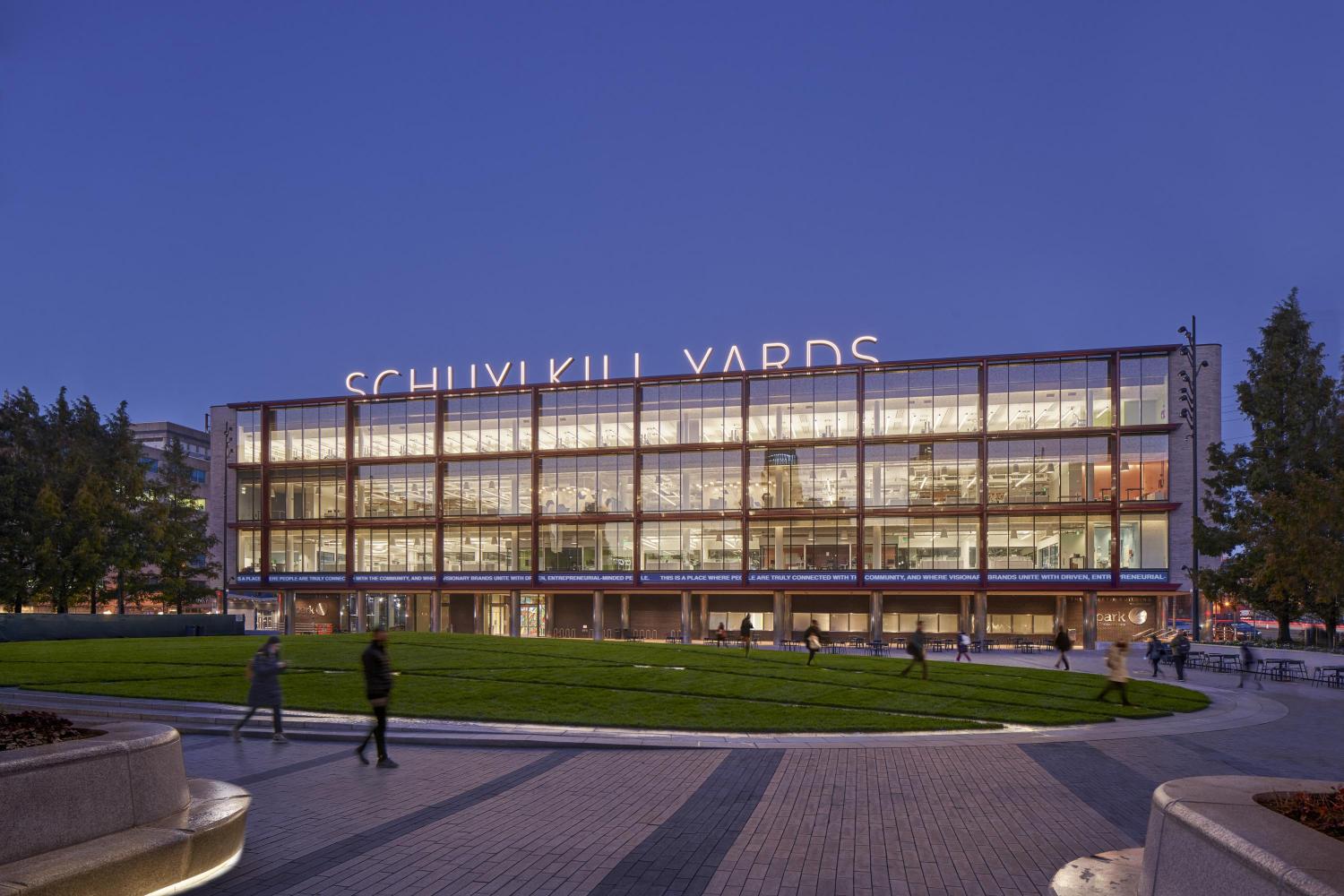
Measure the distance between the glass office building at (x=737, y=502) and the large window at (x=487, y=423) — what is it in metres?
0.18

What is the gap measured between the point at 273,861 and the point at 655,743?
28.2ft

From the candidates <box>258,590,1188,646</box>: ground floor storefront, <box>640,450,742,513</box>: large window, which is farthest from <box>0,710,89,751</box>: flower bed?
<box>640,450,742,513</box>: large window

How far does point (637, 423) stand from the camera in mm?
72188

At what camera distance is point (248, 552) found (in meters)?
79.8

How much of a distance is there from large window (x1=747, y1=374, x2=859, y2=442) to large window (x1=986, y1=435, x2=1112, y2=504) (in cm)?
1074

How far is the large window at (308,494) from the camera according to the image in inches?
3059

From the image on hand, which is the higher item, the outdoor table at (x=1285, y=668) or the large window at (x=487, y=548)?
the large window at (x=487, y=548)

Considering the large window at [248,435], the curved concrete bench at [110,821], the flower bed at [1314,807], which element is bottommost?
the curved concrete bench at [110,821]

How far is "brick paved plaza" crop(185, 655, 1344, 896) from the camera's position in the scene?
908 centimetres

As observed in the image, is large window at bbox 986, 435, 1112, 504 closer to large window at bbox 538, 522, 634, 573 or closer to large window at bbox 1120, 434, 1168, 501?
large window at bbox 1120, 434, 1168, 501

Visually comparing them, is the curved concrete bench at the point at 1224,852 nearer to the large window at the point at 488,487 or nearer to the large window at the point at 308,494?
the large window at the point at 488,487

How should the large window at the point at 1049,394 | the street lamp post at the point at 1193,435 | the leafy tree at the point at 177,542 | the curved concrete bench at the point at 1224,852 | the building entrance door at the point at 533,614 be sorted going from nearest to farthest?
the curved concrete bench at the point at 1224,852 < the street lamp post at the point at 1193,435 < the leafy tree at the point at 177,542 < the large window at the point at 1049,394 < the building entrance door at the point at 533,614

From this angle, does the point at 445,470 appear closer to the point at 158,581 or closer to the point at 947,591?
the point at 158,581

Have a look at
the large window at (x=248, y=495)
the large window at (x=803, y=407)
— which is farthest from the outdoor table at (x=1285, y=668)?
the large window at (x=248, y=495)
